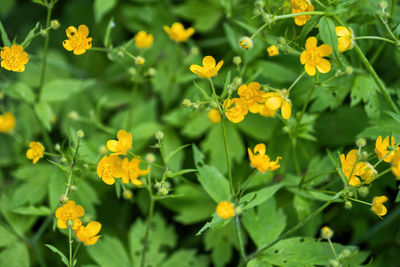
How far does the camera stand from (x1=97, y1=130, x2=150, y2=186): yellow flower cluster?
88.9 inches

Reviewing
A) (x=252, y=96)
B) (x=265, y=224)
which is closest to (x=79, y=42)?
(x=252, y=96)

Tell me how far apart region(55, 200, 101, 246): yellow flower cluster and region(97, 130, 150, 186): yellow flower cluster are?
0.81ft

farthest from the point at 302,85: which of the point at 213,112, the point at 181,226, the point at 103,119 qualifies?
the point at 103,119

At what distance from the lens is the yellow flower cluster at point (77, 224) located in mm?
Result: 2248

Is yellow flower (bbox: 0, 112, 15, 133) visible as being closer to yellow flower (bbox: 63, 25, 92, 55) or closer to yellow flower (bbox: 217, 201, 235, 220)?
yellow flower (bbox: 63, 25, 92, 55)

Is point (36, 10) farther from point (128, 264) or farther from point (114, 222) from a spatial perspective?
point (128, 264)

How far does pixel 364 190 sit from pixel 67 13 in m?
3.45

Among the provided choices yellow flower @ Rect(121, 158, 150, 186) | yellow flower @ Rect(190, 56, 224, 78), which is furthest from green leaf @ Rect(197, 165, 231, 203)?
yellow flower @ Rect(190, 56, 224, 78)

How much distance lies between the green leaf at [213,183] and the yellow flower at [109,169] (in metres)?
0.55

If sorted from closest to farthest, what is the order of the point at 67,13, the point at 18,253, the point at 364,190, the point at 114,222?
the point at 364,190 → the point at 18,253 → the point at 114,222 → the point at 67,13

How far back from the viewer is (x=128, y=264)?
9.85 feet

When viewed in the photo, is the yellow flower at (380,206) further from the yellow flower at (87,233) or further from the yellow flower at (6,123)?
the yellow flower at (6,123)

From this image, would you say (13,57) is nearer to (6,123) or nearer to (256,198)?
(6,123)

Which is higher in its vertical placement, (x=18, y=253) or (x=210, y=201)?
(x=210, y=201)
